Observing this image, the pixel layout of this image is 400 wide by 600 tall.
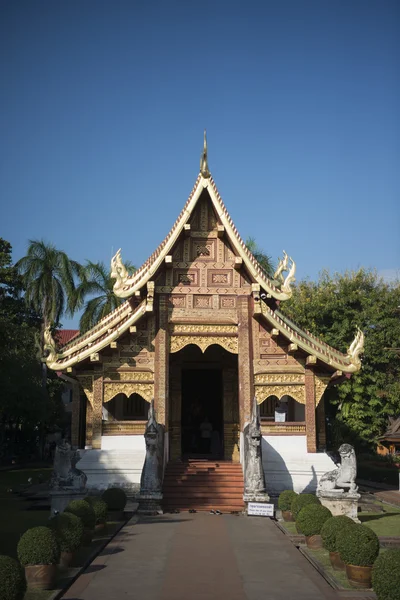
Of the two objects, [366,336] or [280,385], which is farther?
[366,336]

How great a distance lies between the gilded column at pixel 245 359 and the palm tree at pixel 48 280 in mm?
20165

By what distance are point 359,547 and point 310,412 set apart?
30.9 feet

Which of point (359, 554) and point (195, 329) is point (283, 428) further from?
point (359, 554)

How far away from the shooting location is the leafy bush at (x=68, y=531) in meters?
9.09

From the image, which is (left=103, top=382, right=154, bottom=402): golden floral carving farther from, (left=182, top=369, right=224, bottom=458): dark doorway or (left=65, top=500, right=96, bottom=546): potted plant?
(left=65, top=500, right=96, bottom=546): potted plant

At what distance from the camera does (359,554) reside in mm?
8047

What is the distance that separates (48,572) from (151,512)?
680 cm

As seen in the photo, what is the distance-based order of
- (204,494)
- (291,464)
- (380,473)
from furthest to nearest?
(380,473)
(291,464)
(204,494)

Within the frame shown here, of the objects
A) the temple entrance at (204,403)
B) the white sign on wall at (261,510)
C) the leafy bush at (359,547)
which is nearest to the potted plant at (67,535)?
the leafy bush at (359,547)

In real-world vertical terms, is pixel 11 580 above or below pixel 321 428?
below

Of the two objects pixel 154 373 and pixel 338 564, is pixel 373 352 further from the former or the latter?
pixel 338 564

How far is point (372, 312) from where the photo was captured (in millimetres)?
30281

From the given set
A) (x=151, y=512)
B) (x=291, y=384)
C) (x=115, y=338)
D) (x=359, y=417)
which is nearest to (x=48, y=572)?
(x=151, y=512)

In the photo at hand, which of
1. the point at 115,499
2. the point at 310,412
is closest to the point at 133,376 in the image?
the point at 115,499
